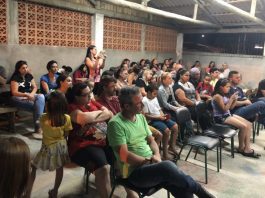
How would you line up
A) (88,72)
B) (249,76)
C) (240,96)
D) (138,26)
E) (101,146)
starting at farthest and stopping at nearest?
(249,76) < (138,26) < (88,72) < (240,96) < (101,146)

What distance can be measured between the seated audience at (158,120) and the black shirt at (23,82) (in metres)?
2.31

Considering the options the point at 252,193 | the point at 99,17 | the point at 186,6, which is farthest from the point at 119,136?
the point at 186,6

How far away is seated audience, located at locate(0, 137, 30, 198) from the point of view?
46.7 inches

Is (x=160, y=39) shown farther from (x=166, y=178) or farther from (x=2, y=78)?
(x=166, y=178)

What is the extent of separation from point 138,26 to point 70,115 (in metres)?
7.43

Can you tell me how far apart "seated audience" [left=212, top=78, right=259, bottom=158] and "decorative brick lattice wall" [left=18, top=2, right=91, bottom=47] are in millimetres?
4301

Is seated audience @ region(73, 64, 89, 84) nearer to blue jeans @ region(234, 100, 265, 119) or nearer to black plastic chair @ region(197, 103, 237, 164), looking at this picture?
black plastic chair @ region(197, 103, 237, 164)

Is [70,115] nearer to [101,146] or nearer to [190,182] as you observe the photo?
[101,146]

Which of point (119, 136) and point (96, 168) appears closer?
point (119, 136)

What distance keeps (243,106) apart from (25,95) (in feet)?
13.4

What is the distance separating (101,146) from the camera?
9.09 feet

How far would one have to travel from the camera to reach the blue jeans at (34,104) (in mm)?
4584

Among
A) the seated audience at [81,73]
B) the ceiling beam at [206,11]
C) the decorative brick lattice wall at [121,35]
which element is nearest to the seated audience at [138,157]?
the seated audience at [81,73]

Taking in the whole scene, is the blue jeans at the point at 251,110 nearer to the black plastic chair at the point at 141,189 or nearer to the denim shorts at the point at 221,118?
the denim shorts at the point at 221,118
